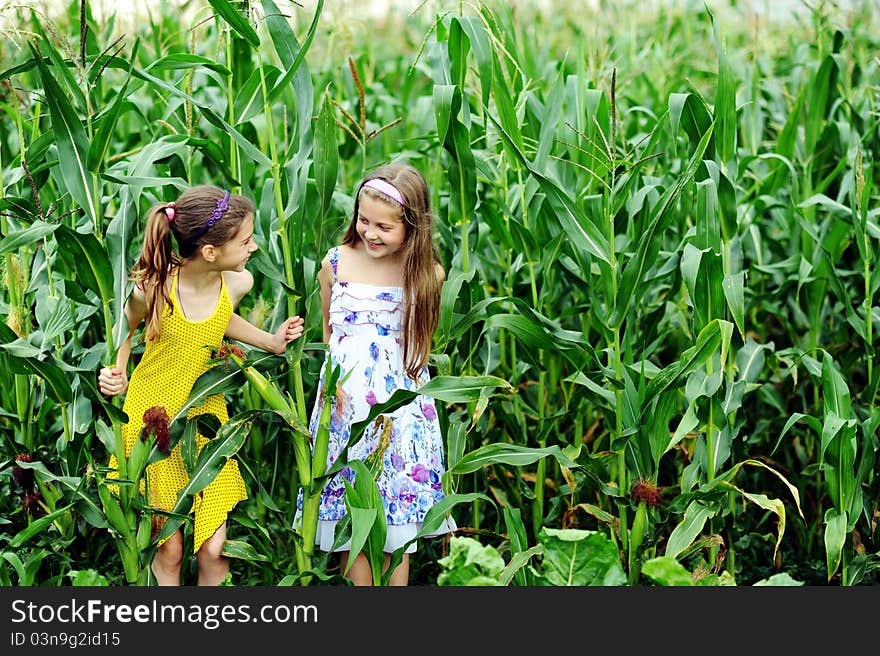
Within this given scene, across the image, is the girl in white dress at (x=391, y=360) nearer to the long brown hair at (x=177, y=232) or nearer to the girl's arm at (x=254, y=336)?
the girl's arm at (x=254, y=336)

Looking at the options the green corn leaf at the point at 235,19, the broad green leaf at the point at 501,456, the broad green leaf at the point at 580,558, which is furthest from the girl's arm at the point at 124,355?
the broad green leaf at the point at 580,558

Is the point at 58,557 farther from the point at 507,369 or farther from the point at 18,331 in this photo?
the point at 507,369

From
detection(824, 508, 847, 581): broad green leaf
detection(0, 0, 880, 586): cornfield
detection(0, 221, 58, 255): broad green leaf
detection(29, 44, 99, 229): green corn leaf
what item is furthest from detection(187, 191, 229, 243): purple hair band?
detection(824, 508, 847, 581): broad green leaf

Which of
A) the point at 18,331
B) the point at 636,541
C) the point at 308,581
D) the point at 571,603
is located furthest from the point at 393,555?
the point at 18,331

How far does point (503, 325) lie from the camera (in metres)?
3.11

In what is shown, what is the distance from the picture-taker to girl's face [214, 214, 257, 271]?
294cm

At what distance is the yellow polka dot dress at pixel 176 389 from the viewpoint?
3.05 meters

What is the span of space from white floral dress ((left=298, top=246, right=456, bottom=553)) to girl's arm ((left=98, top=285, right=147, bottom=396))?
0.59 m

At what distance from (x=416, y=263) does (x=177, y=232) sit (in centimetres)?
74

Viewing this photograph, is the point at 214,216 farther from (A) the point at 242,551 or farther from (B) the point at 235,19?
(A) the point at 242,551

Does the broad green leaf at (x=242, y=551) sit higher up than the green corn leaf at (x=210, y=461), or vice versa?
the green corn leaf at (x=210, y=461)

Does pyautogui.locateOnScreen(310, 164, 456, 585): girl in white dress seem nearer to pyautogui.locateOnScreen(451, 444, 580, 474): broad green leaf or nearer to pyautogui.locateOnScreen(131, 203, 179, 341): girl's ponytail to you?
pyautogui.locateOnScreen(451, 444, 580, 474): broad green leaf

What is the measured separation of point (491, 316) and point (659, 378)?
1.84 ft

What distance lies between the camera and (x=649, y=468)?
3191mm
